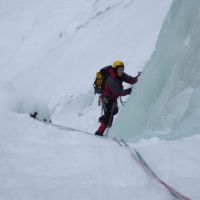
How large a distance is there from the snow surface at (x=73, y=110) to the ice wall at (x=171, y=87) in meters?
0.35

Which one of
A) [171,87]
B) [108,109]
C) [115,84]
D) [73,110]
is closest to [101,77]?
[115,84]

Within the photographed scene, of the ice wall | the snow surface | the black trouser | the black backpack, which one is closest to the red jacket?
the black backpack

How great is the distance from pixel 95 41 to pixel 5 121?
54.9 feet

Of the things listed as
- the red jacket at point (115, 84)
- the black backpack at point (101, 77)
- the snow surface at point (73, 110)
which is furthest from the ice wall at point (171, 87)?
the black backpack at point (101, 77)

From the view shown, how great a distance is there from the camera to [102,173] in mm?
4027

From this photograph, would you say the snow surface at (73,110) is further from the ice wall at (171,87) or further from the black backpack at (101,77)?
the black backpack at (101,77)

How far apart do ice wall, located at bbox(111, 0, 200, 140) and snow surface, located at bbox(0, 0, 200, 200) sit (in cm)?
35

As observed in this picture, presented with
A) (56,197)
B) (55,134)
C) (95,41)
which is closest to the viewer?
(56,197)

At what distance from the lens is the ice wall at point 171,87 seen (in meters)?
6.02

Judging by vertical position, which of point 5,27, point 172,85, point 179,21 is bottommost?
point 5,27

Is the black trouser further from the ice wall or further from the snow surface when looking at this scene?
the snow surface

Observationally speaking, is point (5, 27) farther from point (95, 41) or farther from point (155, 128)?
point (155, 128)

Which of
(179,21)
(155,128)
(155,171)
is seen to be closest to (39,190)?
(155,171)

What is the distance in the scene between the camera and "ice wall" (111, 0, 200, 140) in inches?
237
